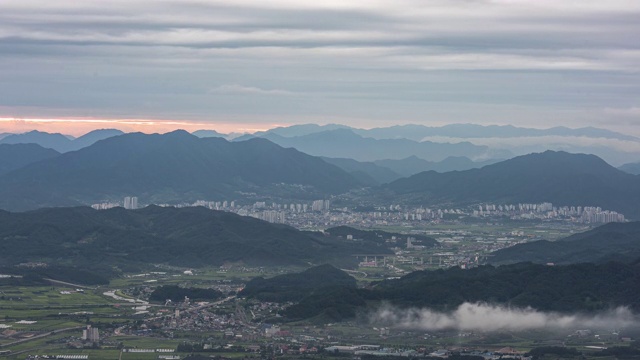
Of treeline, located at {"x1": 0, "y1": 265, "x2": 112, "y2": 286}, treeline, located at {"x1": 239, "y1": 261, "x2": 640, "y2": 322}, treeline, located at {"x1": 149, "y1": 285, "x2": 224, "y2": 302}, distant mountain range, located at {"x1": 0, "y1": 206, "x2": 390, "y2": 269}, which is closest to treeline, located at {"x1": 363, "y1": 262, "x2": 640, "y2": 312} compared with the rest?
treeline, located at {"x1": 239, "y1": 261, "x2": 640, "y2": 322}

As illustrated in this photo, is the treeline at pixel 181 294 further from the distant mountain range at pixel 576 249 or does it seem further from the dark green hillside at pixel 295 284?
the distant mountain range at pixel 576 249

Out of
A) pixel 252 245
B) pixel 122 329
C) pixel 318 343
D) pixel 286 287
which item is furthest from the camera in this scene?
pixel 252 245

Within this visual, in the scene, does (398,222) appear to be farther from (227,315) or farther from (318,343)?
(318,343)

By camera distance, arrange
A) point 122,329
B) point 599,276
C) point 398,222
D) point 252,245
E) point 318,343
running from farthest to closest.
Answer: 1. point 398,222
2. point 252,245
3. point 599,276
4. point 122,329
5. point 318,343

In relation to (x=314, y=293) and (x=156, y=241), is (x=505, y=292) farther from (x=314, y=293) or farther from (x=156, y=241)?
(x=156, y=241)

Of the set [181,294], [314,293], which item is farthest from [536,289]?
[181,294]

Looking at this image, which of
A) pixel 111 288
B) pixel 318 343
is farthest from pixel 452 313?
pixel 111 288
